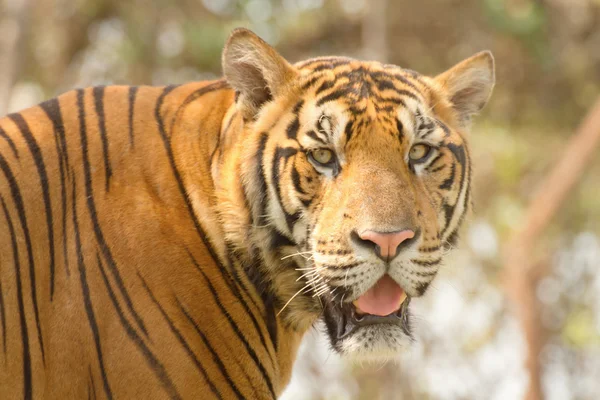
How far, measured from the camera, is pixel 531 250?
31.7 ft

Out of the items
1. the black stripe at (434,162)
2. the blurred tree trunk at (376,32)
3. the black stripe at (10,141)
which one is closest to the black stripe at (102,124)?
the black stripe at (10,141)

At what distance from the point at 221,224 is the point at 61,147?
64 cm

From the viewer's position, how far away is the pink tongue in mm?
3250

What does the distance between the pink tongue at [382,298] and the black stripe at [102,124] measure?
1015 mm

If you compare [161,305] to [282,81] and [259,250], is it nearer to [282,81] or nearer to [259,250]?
[259,250]

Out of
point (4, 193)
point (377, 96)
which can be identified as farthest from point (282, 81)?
point (4, 193)

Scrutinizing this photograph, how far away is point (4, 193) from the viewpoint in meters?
3.09

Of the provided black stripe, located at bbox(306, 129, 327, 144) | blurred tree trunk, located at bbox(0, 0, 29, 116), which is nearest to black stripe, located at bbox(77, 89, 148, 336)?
black stripe, located at bbox(306, 129, 327, 144)

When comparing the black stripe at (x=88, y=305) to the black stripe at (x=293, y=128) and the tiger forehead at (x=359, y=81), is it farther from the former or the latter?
the tiger forehead at (x=359, y=81)

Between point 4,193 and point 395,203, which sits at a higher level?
point 4,193

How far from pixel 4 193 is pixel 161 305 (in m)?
0.66

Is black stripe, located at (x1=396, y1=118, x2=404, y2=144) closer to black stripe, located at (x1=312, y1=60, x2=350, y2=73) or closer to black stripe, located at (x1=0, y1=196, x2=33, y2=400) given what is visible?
black stripe, located at (x1=312, y1=60, x2=350, y2=73)

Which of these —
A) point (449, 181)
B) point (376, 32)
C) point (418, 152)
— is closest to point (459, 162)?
point (449, 181)

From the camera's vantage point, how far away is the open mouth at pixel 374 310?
3264mm
